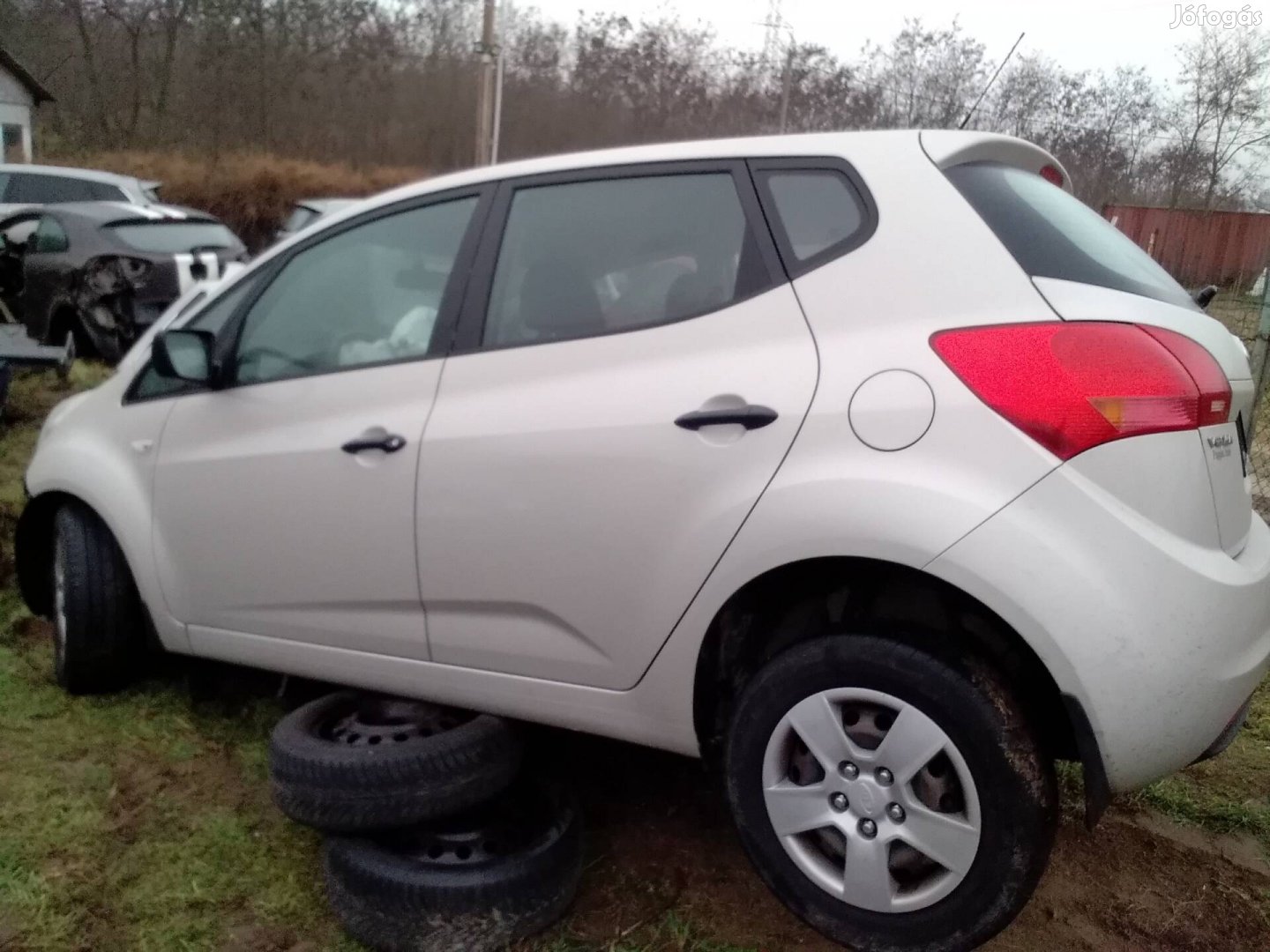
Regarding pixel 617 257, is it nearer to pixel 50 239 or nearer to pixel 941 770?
pixel 941 770

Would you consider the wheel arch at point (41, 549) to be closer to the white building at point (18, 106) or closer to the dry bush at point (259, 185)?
the dry bush at point (259, 185)

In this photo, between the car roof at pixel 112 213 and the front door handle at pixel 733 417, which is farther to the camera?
the car roof at pixel 112 213

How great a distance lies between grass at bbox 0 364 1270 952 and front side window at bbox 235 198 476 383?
3.96ft

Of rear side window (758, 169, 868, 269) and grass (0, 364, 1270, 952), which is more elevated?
rear side window (758, 169, 868, 269)

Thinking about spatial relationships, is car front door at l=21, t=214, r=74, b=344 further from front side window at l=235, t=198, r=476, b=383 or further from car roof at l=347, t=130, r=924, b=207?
car roof at l=347, t=130, r=924, b=207

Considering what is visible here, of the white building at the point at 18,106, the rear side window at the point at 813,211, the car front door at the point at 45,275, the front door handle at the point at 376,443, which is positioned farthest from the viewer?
the white building at the point at 18,106

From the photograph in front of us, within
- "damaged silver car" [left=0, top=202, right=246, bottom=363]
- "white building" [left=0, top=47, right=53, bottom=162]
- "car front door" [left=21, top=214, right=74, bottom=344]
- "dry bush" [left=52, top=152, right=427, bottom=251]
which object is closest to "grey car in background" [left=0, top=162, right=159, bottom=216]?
"damaged silver car" [left=0, top=202, right=246, bottom=363]

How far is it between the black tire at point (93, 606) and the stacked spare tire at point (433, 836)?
1136 mm

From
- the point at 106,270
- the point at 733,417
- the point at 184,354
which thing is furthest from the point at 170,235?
the point at 733,417

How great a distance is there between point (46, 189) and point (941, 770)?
14040mm

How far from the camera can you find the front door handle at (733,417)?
7.16 feet

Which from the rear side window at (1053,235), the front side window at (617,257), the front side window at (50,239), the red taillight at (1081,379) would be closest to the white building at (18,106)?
the front side window at (50,239)

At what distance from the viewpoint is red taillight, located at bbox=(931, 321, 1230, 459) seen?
6.43 feet

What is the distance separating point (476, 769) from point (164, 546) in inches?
53.7
